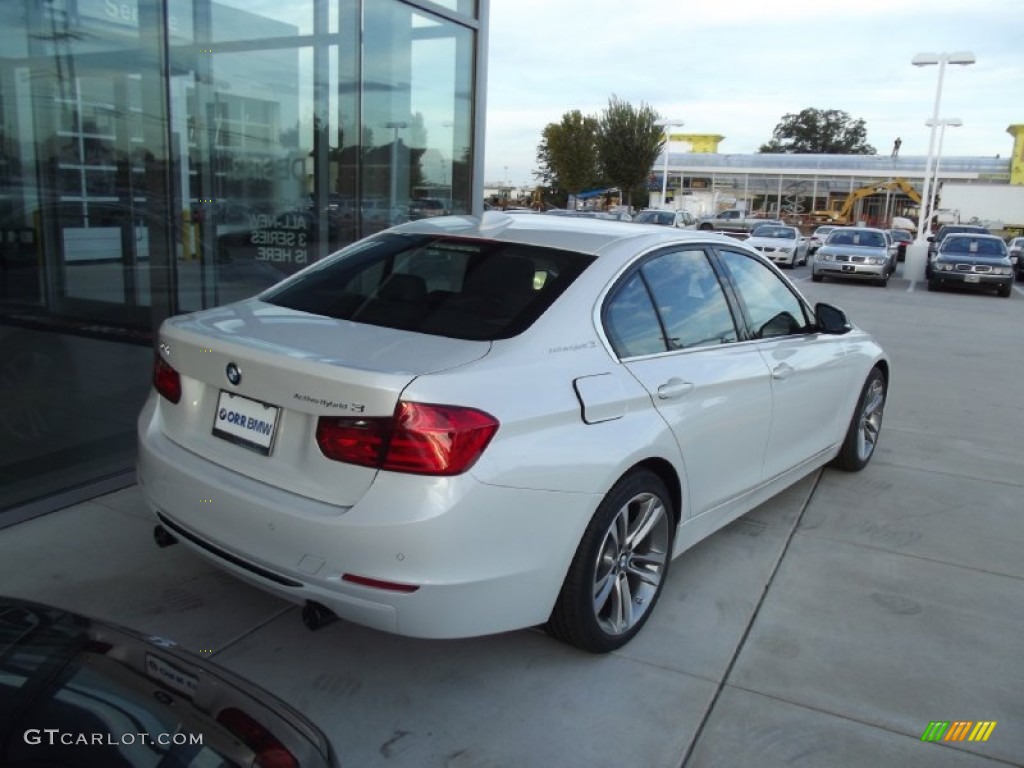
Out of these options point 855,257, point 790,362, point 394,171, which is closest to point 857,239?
point 855,257

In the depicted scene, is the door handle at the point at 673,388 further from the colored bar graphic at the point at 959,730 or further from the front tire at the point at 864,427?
the front tire at the point at 864,427

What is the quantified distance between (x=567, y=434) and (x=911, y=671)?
1690mm

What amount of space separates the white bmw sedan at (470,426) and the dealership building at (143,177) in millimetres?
2089

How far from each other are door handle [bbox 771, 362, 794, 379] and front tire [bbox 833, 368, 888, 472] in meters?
1.32

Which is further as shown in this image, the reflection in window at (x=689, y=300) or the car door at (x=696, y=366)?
the reflection in window at (x=689, y=300)

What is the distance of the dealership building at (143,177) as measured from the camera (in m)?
5.13

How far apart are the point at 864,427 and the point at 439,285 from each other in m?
3.54

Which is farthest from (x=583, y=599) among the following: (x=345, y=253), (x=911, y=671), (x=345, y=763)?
(x=345, y=253)

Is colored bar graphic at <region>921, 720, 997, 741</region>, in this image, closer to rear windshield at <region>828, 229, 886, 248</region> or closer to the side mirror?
the side mirror

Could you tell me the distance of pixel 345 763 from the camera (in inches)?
105

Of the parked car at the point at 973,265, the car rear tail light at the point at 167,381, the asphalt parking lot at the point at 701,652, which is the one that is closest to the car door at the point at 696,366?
the asphalt parking lot at the point at 701,652

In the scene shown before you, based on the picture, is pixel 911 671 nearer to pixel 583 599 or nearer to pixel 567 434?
pixel 583 599

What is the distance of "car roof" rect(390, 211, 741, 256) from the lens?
3.58m

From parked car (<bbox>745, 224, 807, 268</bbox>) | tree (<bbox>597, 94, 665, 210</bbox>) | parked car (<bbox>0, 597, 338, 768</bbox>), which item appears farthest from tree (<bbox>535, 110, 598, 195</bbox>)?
parked car (<bbox>0, 597, 338, 768</bbox>)
